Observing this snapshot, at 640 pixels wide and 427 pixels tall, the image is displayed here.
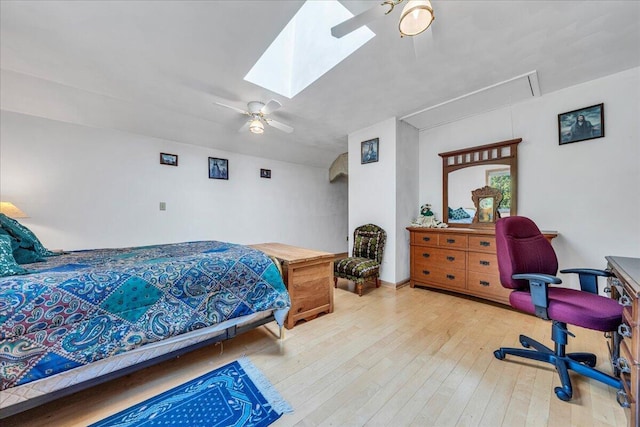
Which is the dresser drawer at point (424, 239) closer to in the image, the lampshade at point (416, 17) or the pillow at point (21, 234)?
the lampshade at point (416, 17)

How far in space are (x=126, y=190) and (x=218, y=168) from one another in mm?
1358

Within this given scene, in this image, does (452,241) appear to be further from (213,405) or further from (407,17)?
(213,405)

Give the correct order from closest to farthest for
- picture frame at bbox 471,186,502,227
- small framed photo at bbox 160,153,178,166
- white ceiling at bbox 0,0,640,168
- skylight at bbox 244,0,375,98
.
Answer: white ceiling at bbox 0,0,640,168 → skylight at bbox 244,0,375,98 → picture frame at bbox 471,186,502,227 → small framed photo at bbox 160,153,178,166

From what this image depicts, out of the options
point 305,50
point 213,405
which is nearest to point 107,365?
point 213,405

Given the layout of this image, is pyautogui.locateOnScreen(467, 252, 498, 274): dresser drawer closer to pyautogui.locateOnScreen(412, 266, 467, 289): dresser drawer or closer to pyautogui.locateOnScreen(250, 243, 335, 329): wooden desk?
pyautogui.locateOnScreen(412, 266, 467, 289): dresser drawer

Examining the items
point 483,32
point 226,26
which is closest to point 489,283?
point 483,32

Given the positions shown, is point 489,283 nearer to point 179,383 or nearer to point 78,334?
point 179,383

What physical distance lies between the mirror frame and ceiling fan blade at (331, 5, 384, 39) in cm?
260

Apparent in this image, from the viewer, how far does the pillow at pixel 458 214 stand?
133 inches

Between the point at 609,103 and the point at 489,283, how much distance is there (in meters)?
2.23

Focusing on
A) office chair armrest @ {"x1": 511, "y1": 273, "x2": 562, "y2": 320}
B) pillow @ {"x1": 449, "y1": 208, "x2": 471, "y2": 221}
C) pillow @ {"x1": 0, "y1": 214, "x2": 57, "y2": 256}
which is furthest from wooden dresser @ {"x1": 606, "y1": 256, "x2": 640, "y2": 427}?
pillow @ {"x1": 0, "y1": 214, "x2": 57, "y2": 256}

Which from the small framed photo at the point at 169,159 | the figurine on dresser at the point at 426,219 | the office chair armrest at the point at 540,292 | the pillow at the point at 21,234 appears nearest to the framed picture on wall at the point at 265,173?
the small framed photo at the point at 169,159

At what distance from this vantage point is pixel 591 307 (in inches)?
55.1

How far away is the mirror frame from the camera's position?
9.70ft
